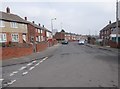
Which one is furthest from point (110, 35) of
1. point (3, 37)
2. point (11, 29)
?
point (3, 37)

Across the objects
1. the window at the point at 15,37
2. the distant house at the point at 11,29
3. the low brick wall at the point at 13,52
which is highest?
the distant house at the point at 11,29

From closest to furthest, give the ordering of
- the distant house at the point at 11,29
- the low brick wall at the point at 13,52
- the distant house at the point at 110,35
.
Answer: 1. the low brick wall at the point at 13,52
2. the distant house at the point at 11,29
3. the distant house at the point at 110,35

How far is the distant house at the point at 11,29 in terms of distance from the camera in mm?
41778

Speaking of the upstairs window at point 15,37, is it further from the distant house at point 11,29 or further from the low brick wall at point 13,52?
the low brick wall at point 13,52

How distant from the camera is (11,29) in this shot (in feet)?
146

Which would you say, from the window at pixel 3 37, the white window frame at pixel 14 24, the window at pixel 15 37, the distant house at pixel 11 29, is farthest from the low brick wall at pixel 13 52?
the window at pixel 15 37

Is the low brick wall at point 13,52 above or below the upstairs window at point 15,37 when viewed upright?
below

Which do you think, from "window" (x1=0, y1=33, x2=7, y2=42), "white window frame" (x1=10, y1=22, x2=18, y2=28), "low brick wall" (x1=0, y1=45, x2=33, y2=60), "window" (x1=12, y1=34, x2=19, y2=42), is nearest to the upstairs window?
"window" (x1=12, y1=34, x2=19, y2=42)

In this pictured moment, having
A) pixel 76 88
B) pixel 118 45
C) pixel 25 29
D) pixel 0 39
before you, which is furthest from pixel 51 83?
pixel 25 29

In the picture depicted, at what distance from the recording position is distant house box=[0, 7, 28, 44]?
137 feet

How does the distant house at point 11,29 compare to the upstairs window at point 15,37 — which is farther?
the upstairs window at point 15,37

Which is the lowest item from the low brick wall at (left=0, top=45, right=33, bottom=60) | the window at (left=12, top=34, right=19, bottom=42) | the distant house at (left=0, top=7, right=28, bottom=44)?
the low brick wall at (left=0, top=45, right=33, bottom=60)

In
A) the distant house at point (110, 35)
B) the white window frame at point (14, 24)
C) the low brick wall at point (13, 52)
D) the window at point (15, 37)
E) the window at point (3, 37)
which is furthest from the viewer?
the window at point (15, 37)

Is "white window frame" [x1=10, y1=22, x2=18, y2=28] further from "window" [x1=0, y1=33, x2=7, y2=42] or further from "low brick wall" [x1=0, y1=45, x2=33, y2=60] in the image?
"low brick wall" [x1=0, y1=45, x2=33, y2=60]
